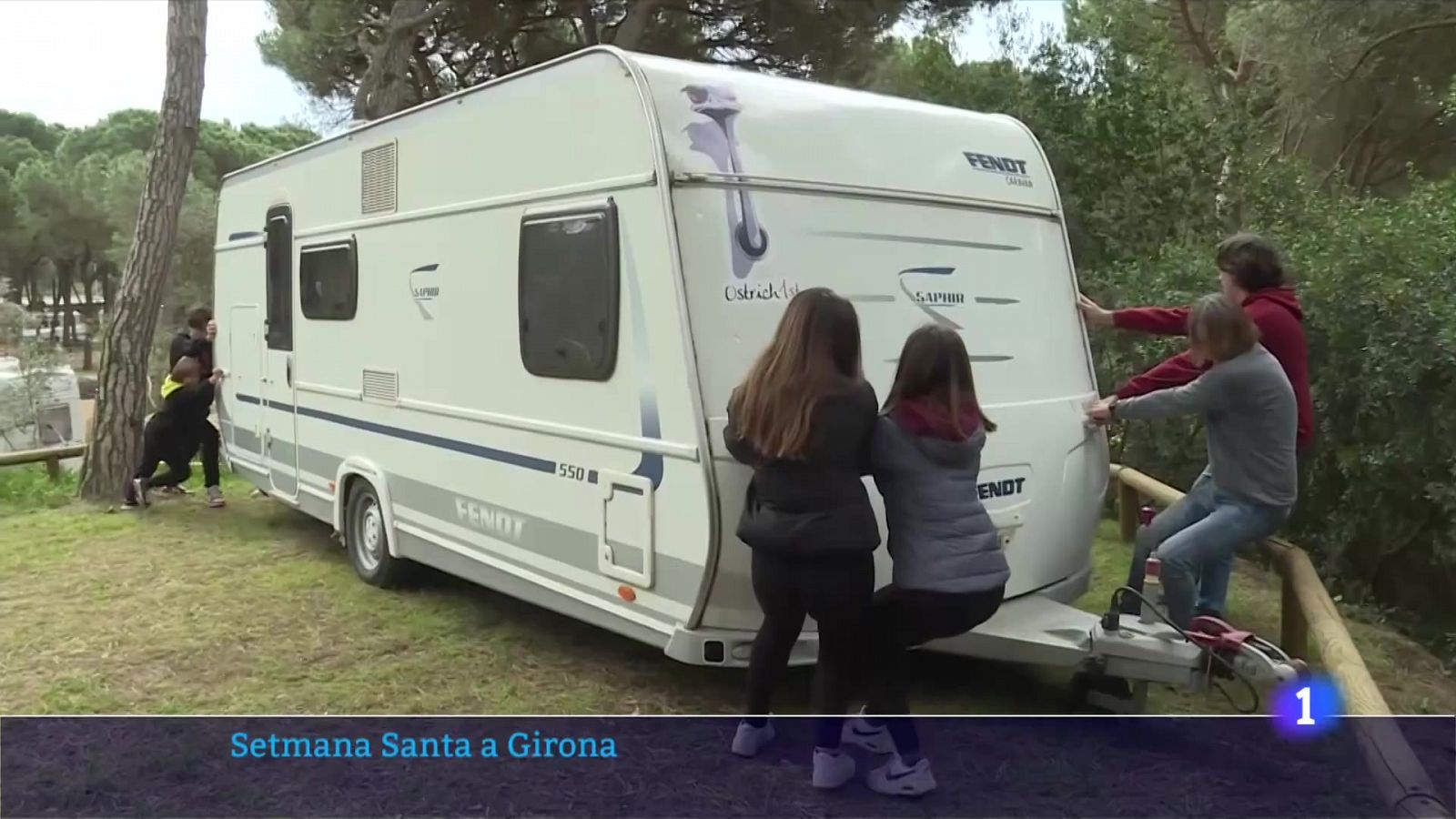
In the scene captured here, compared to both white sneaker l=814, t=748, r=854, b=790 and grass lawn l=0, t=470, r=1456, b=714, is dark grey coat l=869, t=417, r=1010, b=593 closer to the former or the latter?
white sneaker l=814, t=748, r=854, b=790

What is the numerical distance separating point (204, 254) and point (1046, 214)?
19.5 meters

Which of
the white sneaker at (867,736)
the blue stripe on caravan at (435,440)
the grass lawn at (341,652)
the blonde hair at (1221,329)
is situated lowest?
the grass lawn at (341,652)

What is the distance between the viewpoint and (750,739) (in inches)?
155

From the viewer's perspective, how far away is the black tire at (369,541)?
6212 mm

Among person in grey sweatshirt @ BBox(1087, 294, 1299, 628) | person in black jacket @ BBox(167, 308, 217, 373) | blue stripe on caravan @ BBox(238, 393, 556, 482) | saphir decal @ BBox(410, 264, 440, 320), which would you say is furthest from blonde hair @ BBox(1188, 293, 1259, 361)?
person in black jacket @ BBox(167, 308, 217, 373)

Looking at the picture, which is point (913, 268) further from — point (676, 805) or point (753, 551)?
point (676, 805)

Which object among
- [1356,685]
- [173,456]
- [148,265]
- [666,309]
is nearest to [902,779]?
[1356,685]

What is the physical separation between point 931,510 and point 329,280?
443 cm

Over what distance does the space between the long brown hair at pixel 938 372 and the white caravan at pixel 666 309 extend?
655 mm

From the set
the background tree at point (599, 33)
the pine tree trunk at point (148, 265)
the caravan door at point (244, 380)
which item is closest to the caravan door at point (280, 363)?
the caravan door at point (244, 380)

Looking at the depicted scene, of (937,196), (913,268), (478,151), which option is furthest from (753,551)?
(478,151)

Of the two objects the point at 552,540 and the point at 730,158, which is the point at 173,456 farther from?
the point at 730,158

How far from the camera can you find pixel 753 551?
12.2 ft

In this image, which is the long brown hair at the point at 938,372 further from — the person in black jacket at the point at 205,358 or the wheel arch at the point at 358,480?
the person in black jacket at the point at 205,358
